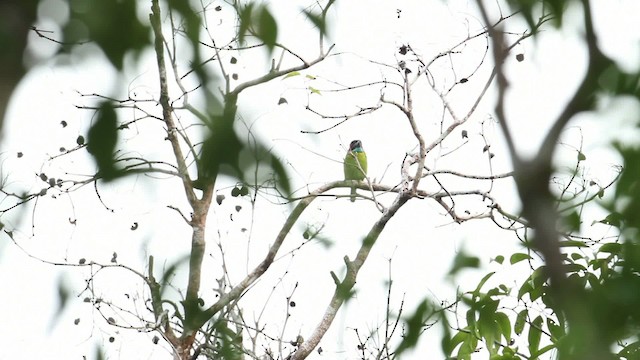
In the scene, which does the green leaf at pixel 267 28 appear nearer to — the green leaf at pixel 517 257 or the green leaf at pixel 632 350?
the green leaf at pixel 632 350

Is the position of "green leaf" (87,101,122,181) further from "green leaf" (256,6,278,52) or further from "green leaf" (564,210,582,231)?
"green leaf" (564,210,582,231)

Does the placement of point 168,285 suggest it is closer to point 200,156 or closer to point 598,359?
point 200,156

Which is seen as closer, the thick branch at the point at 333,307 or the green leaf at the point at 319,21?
the green leaf at the point at 319,21

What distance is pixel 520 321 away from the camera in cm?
152

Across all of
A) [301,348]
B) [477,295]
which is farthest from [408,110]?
[477,295]

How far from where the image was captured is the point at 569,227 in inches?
14.9

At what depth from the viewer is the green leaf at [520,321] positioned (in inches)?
56.5

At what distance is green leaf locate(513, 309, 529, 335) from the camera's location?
144 centimetres

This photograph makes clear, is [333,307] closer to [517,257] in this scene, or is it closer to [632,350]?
[517,257]

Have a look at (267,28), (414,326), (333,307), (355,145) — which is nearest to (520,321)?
(414,326)

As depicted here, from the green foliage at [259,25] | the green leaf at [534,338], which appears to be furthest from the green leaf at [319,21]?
the green leaf at [534,338]

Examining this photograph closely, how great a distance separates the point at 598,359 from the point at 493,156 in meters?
3.07

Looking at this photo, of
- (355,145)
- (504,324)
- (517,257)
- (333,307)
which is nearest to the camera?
(517,257)

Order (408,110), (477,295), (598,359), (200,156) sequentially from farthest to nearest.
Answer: (408,110)
(477,295)
(200,156)
(598,359)
